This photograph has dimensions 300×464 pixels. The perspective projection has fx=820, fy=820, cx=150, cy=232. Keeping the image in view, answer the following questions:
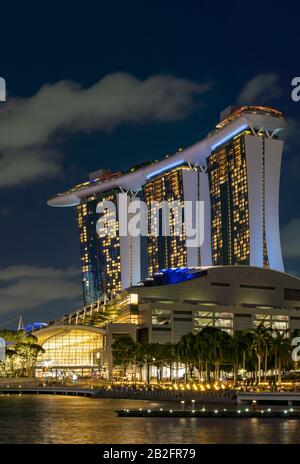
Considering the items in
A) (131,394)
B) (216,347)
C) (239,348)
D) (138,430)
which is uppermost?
(216,347)

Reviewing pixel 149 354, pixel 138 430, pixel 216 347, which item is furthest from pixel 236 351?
pixel 138 430

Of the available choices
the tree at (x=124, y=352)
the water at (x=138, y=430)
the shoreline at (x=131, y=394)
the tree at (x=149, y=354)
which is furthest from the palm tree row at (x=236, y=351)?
the water at (x=138, y=430)

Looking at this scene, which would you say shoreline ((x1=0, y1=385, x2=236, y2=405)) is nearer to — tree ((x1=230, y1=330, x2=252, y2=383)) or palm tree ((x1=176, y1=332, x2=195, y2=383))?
palm tree ((x1=176, y1=332, x2=195, y2=383))

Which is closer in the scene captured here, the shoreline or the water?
the water

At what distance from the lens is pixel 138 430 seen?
78.9m

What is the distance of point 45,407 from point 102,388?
37808mm

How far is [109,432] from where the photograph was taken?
77.9 metres

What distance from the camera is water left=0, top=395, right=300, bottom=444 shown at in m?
72.4

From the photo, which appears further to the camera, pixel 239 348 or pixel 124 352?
pixel 124 352

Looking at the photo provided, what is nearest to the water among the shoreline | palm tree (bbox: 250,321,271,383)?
the shoreline

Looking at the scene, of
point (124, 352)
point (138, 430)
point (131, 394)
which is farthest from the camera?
point (124, 352)

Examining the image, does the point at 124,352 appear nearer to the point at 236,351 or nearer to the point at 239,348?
the point at 239,348
